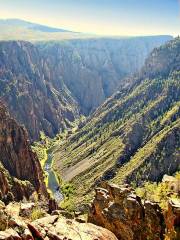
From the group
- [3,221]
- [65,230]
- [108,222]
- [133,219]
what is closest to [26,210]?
[108,222]

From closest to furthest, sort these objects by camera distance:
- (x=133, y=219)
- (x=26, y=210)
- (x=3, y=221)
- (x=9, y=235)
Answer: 1. (x=9, y=235)
2. (x=3, y=221)
3. (x=133, y=219)
4. (x=26, y=210)

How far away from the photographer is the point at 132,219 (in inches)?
2901

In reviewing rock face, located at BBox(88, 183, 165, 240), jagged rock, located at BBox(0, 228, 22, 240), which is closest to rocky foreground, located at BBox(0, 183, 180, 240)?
rock face, located at BBox(88, 183, 165, 240)

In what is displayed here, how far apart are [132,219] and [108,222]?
4.05 m

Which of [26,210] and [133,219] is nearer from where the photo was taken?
[133,219]

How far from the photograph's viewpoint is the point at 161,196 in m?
87.2

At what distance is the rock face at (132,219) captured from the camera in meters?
72.5

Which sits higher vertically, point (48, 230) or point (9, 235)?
point (9, 235)

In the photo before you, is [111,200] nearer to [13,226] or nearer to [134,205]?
[134,205]

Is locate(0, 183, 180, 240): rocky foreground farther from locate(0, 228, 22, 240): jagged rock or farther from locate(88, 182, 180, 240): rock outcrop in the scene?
locate(0, 228, 22, 240): jagged rock

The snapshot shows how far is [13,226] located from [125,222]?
74.0 ft

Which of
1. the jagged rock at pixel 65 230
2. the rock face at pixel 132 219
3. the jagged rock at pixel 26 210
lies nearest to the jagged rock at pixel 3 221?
the jagged rock at pixel 65 230

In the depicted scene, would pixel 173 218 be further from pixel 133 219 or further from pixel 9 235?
pixel 9 235

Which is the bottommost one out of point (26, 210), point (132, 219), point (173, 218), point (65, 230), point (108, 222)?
point (26, 210)
